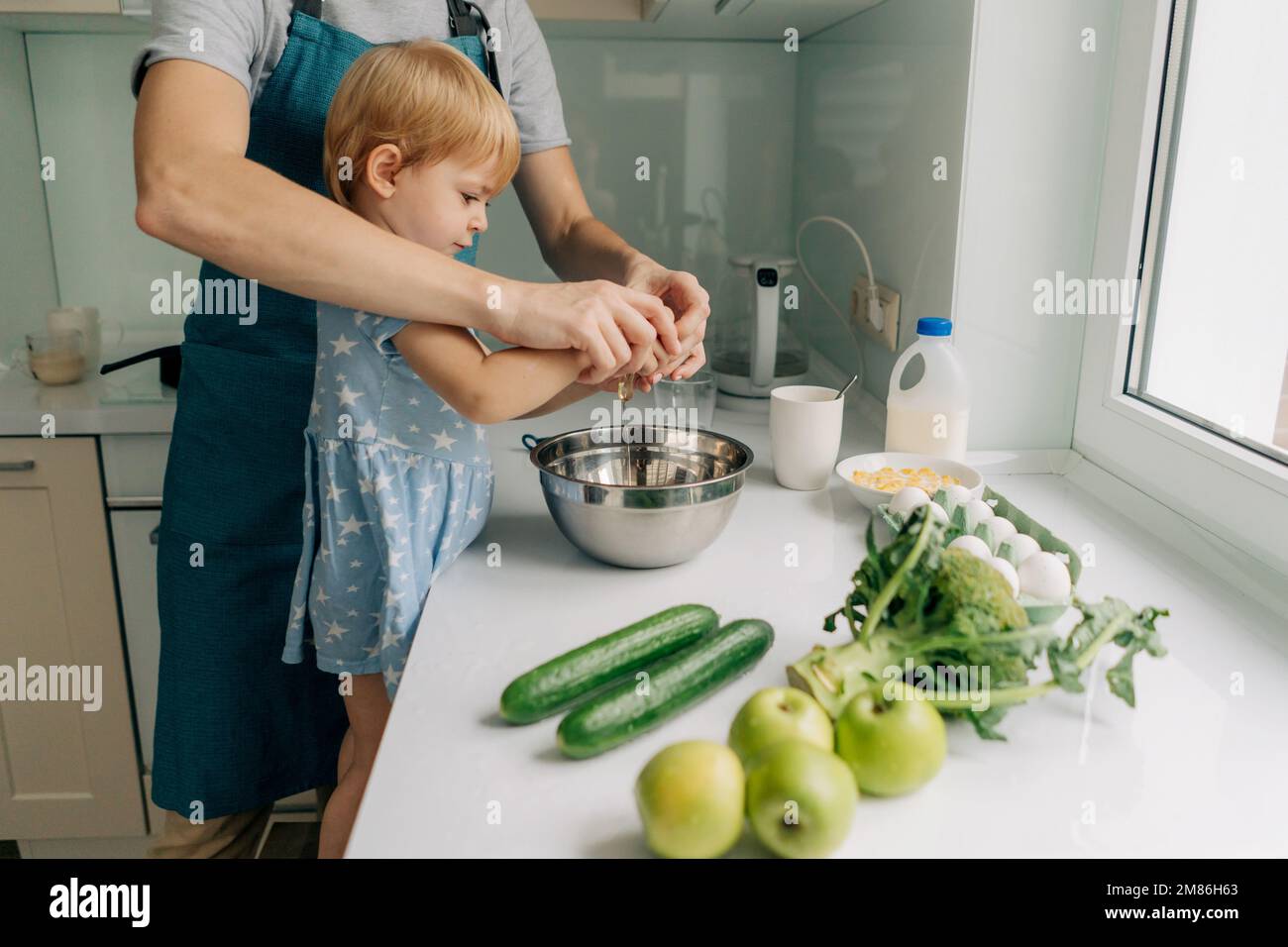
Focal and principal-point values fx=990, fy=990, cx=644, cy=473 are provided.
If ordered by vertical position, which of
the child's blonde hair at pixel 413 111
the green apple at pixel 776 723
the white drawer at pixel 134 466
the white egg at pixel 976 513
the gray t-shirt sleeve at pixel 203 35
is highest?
Answer: the gray t-shirt sleeve at pixel 203 35

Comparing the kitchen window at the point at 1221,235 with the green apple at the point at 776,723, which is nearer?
the green apple at the point at 776,723

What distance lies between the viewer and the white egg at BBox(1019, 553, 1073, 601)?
33.1 inches

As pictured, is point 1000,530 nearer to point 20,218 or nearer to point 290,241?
point 290,241

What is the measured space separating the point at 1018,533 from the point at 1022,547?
56mm

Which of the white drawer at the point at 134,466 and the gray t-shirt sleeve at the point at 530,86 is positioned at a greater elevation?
the gray t-shirt sleeve at the point at 530,86

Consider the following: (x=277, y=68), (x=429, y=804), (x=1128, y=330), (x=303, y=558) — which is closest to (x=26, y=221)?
(x=277, y=68)

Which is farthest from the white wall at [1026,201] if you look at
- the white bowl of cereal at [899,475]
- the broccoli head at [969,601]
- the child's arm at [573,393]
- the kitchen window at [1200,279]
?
the broccoli head at [969,601]

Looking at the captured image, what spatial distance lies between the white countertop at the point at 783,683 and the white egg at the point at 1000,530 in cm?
10

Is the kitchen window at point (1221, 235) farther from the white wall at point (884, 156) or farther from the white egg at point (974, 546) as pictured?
the white egg at point (974, 546)

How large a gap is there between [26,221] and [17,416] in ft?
1.89

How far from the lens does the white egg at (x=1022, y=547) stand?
0.88 metres

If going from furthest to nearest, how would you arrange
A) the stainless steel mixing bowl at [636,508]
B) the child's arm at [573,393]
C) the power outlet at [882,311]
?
1. the power outlet at [882,311]
2. the child's arm at [573,393]
3. the stainless steel mixing bowl at [636,508]

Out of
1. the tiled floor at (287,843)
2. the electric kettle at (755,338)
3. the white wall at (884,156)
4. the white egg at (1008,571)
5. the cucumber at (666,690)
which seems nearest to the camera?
the cucumber at (666,690)

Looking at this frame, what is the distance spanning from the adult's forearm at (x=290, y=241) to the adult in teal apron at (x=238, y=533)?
27 centimetres
